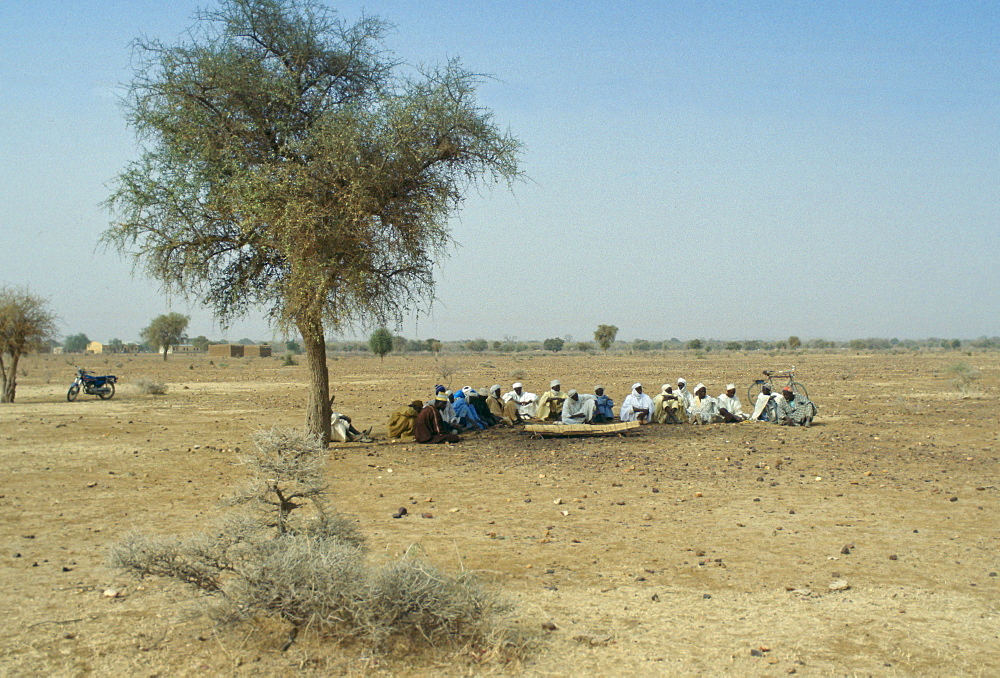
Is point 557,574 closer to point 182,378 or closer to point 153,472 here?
point 153,472

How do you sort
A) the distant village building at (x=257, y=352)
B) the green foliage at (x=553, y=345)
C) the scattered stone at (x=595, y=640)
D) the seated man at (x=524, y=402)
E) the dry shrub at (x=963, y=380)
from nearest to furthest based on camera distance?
the scattered stone at (x=595, y=640)
the seated man at (x=524, y=402)
the dry shrub at (x=963, y=380)
the distant village building at (x=257, y=352)
the green foliage at (x=553, y=345)

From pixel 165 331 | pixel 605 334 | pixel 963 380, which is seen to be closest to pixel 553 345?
pixel 605 334

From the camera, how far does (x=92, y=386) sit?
26.3 metres

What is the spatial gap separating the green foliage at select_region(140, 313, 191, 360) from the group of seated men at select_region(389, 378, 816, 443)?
6391cm

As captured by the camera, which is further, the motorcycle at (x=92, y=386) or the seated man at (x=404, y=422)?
the motorcycle at (x=92, y=386)

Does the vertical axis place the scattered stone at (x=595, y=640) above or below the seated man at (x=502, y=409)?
below

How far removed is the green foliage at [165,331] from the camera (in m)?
75.3

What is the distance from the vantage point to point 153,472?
482 inches

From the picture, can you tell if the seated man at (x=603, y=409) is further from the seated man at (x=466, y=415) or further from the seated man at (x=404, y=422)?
the seated man at (x=404, y=422)

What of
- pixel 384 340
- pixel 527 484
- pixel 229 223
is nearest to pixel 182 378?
pixel 384 340

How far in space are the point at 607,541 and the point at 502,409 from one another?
11.1 m

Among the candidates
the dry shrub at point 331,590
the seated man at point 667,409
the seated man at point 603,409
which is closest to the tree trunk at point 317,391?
the seated man at point 603,409

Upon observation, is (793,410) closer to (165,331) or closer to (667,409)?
(667,409)

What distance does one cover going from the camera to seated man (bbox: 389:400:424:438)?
15.9 m
